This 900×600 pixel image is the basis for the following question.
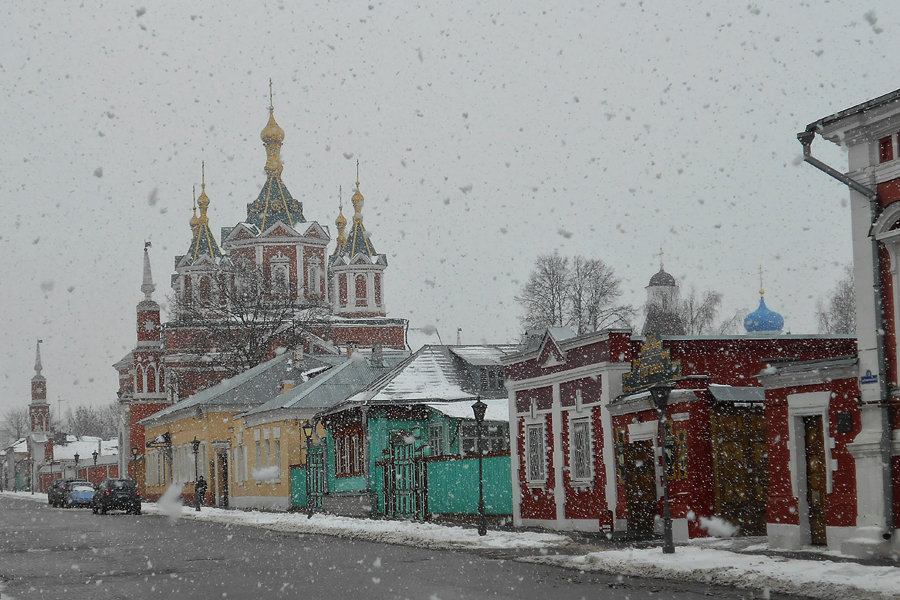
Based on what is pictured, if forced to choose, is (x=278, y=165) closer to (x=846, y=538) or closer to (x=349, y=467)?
(x=349, y=467)

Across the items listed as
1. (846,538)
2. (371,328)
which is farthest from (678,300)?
(846,538)

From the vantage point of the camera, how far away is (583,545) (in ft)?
74.8

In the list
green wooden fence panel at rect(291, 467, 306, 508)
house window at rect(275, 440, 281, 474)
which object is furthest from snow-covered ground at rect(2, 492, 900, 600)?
house window at rect(275, 440, 281, 474)

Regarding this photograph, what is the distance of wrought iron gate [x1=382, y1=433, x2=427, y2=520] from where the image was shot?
34719 millimetres

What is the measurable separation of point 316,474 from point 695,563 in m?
26.8

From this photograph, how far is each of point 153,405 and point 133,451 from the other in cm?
393

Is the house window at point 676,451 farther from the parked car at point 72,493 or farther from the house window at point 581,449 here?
the parked car at point 72,493

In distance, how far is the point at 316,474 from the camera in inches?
1718

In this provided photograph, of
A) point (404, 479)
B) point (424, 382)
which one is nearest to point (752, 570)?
point (404, 479)

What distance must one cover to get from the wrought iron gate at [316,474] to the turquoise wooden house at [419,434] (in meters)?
0.85

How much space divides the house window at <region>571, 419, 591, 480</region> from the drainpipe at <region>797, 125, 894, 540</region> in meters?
8.78

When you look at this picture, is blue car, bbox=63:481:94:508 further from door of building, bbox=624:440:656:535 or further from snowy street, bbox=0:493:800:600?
door of building, bbox=624:440:656:535

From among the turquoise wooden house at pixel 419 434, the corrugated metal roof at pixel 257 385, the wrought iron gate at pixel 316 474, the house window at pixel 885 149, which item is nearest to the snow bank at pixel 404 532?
the turquoise wooden house at pixel 419 434

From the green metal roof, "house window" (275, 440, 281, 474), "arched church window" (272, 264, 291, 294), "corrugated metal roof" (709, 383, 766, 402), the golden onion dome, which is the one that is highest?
the golden onion dome
